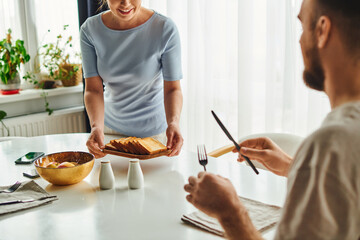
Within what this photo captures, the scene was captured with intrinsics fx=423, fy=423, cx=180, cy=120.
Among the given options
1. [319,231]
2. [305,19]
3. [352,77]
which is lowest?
[319,231]

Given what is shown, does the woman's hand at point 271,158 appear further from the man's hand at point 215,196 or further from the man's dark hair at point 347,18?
the man's dark hair at point 347,18

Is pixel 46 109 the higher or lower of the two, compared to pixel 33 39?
lower

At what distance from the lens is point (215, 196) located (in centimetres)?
100

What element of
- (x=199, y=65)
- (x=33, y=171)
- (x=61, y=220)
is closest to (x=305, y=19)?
(x=61, y=220)

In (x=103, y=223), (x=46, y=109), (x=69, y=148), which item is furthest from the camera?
(x=46, y=109)

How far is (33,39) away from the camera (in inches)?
145

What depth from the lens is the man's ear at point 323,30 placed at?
2.65 feet

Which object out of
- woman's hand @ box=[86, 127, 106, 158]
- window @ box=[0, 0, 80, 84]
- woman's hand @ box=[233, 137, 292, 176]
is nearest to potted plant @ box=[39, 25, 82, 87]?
window @ box=[0, 0, 80, 84]

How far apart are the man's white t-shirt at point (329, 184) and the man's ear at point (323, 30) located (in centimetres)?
15

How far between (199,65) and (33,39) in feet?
5.23

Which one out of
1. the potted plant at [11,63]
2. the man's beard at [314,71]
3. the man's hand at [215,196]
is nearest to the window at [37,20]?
the potted plant at [11,63]

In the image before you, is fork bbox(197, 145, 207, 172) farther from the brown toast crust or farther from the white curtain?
the white curtain

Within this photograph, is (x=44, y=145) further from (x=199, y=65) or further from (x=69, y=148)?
(x=199, y=65)

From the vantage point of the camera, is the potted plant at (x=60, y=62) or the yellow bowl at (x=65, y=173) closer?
the yellow bowl at (x=65, y=173)
